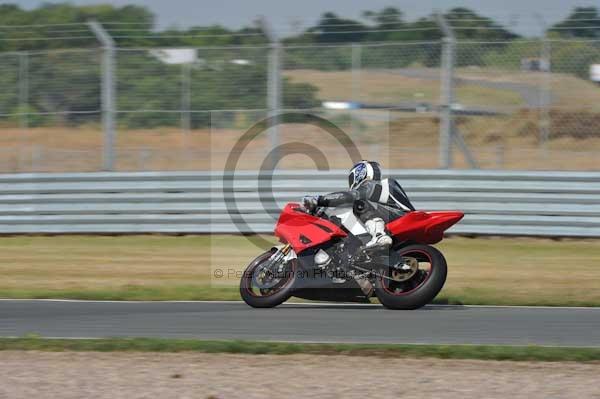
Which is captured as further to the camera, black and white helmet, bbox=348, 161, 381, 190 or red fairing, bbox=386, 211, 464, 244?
black and white helmet, bbox=348, 161, 381, 190

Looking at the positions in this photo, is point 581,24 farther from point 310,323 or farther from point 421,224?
point 310,323

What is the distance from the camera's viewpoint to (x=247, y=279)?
9.84 metres

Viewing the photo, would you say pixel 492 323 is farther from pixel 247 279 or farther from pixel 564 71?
pixel 564 71

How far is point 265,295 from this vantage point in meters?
9.84

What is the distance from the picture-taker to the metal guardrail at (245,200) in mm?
15219

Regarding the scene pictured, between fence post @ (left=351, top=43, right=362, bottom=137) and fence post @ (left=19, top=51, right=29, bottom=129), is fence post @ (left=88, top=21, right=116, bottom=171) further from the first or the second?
fence post @ (left=351, top=43, right=362, bottom=137)

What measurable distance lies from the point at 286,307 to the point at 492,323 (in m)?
2.15

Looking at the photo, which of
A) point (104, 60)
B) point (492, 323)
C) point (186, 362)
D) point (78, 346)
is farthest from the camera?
point (104, 60)

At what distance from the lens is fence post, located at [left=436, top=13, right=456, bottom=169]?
15859 millimetres

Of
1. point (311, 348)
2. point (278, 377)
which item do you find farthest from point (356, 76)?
point (278, 377)

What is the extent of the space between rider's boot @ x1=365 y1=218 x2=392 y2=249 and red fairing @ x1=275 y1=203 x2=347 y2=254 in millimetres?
280

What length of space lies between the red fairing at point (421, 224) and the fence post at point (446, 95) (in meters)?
6.37

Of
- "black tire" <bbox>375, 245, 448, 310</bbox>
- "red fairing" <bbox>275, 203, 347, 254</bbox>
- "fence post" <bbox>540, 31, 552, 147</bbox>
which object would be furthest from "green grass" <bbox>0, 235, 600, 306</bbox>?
"fence post" <bbox>540, 31, 552, 147</bbox>

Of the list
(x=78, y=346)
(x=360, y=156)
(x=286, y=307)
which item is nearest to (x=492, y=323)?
(x=286, y=307)
